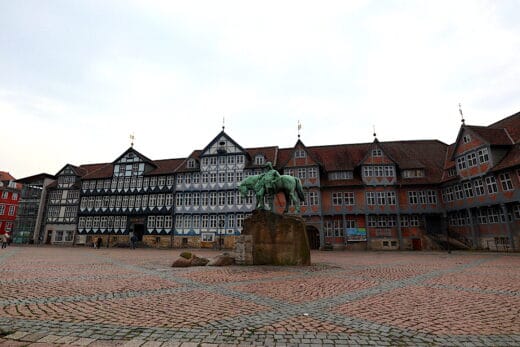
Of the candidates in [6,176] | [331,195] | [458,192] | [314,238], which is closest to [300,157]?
[331,195]

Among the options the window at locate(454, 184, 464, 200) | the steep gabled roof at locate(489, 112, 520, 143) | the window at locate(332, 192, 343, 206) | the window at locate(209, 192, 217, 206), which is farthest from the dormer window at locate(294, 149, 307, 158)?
the steep gabled roof at locate(489, 112, 520, 143)

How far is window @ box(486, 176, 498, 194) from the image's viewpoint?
82.6ft

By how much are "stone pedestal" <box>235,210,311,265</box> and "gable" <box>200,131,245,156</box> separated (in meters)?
25.4

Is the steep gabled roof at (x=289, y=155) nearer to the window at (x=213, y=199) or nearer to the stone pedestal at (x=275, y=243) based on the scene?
the window at (x=213, y=199)

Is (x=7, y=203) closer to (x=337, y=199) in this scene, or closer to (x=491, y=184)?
(x=337, y=199)

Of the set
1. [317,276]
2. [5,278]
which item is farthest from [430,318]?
[5,278]

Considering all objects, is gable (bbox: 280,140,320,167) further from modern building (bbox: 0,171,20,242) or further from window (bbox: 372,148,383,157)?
modern building (bbox: 0,171,20,242)

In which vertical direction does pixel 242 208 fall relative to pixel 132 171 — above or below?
below

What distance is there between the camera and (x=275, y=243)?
43.5ft

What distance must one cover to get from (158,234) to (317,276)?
108 ft

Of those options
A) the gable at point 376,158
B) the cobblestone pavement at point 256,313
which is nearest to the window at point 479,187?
the gable at point 376,158

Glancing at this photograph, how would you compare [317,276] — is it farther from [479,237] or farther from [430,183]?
[430,183]

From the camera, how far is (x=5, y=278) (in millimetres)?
9000

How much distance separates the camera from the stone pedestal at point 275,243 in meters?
13.1
